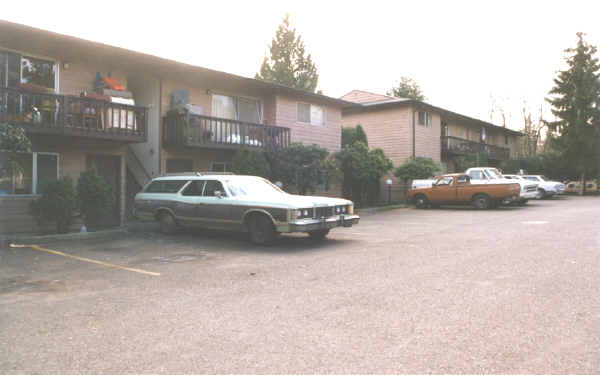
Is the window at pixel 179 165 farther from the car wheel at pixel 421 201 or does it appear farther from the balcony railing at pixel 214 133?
the car wheel at pixel 421 201

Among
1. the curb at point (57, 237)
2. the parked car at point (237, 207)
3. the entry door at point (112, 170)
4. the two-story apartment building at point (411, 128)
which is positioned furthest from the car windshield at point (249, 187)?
the two-story apartment building at point (411, 128)

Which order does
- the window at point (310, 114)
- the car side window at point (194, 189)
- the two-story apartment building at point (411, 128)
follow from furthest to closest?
the two-story apartment building at point (411, 128)
the window at point (310, 114)
the car side window at point (194, 189)

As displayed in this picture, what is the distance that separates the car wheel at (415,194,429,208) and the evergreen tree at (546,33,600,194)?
20352mm

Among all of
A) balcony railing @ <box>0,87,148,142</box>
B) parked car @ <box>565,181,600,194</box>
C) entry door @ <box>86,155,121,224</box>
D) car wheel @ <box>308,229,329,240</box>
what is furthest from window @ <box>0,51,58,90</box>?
parked car @ <box>565,181,600,194</box>

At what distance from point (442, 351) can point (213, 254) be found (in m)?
6.24

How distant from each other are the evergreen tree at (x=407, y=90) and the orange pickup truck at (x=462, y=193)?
37291mm

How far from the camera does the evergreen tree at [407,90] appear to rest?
189 ft

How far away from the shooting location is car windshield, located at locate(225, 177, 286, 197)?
1116 cm

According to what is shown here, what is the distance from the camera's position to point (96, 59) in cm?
1527

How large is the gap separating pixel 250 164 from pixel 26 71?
23.9ft

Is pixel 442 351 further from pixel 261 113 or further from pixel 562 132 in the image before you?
pixel 562 132

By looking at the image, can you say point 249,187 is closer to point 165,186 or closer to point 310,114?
point 165,186

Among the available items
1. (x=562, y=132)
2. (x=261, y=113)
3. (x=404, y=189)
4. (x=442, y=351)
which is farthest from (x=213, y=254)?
(x=562, y=132)

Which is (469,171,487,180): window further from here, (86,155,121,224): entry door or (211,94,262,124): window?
(86,155,121,224): entry door
